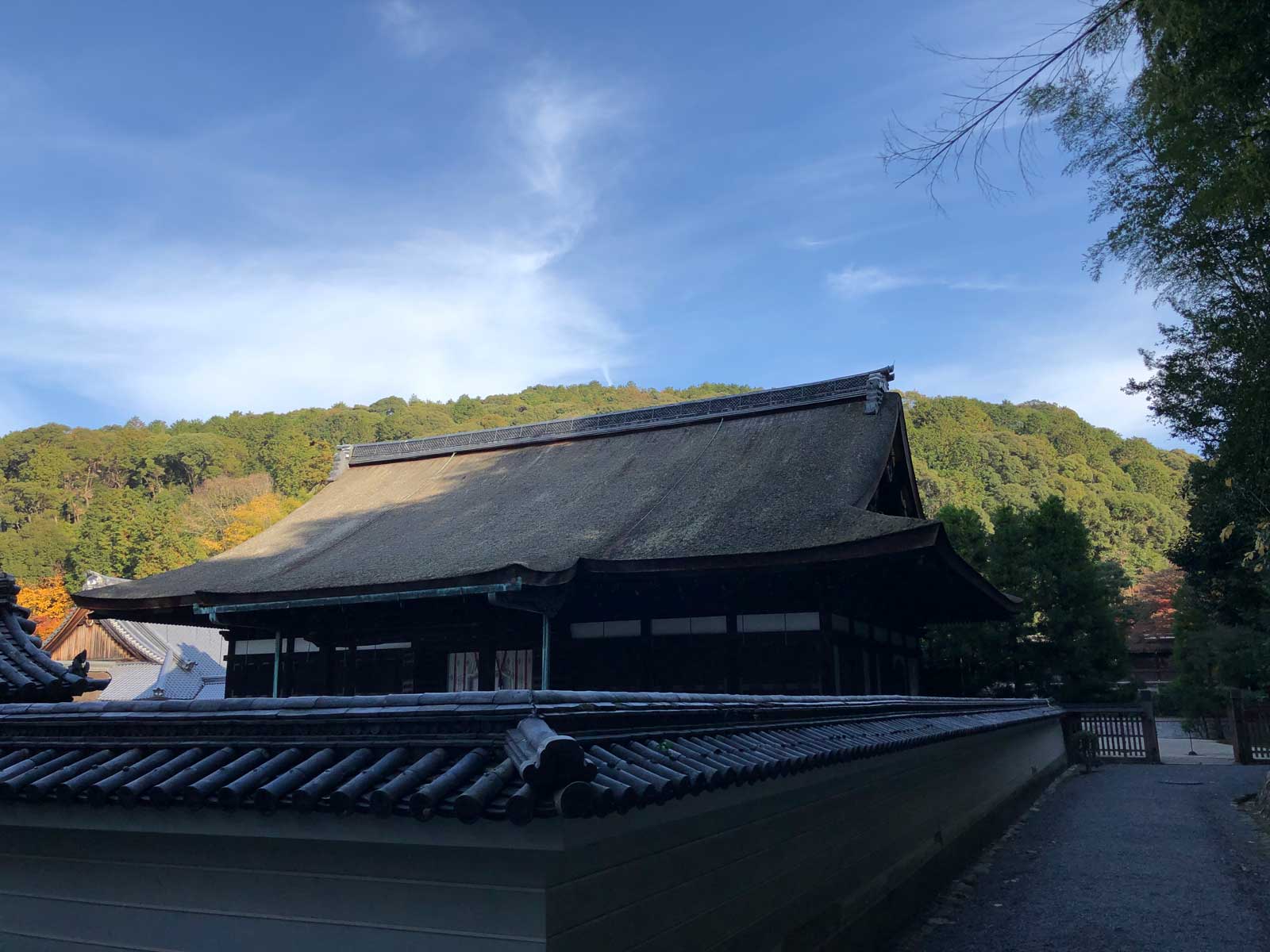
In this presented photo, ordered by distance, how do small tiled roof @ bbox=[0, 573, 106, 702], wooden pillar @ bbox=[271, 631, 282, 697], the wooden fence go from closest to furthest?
1. small tiled roof @ bbox=[0, 573, 106, 702]
2. wooden pillar @ bbox=[271, 631, 282, 697]
3. the wooden fence

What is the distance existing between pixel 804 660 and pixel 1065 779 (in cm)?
1072

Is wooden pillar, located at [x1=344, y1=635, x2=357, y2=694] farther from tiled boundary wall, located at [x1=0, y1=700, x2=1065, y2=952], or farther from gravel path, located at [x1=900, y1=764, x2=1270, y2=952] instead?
tiled boundary wall, located at [x1=0, y1=700, x2=1065, y2=952]

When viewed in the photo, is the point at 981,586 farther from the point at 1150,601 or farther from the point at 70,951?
the point at 1150,601

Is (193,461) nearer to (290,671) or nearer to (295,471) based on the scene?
(295,471)

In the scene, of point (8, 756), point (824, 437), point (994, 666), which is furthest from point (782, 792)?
point (994, 666)

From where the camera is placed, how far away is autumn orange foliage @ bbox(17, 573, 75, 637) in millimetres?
41031

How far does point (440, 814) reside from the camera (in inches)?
112

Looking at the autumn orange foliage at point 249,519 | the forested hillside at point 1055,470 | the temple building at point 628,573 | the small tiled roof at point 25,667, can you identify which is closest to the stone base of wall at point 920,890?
the temple building at point 628,573

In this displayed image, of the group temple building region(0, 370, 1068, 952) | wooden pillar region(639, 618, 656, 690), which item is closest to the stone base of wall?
temple building region(0, 370, 1068, 952)

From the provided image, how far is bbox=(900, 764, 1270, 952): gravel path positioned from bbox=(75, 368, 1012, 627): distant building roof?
3.42 metres

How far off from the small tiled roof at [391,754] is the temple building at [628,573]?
688cm

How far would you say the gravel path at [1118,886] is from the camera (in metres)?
6.72

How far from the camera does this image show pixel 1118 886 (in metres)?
8.41

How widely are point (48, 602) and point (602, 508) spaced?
135 feet
